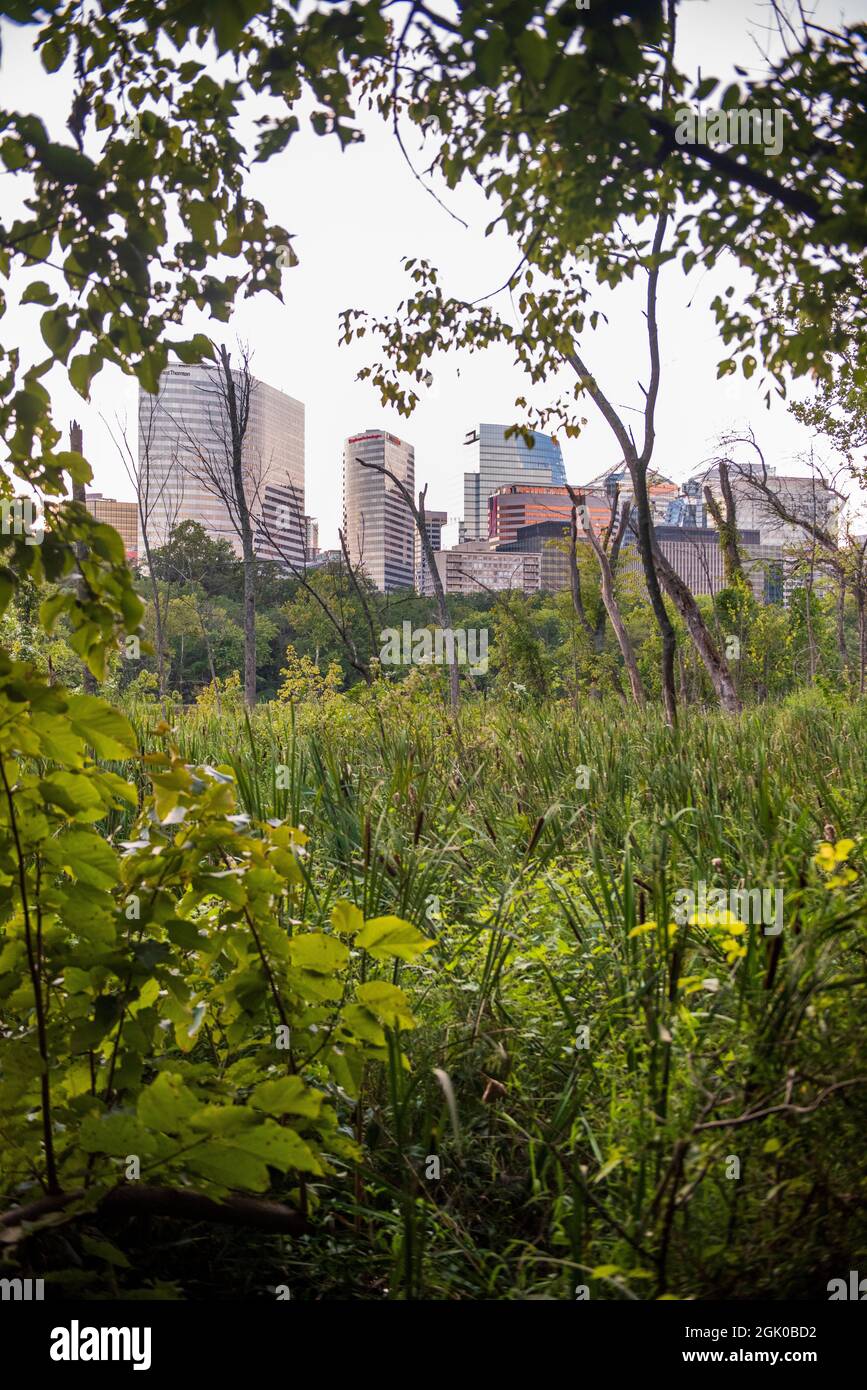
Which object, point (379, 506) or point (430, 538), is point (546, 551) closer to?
point (379, 506)

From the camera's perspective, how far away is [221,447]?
577 inches

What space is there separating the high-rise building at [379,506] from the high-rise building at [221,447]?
827 millimetres

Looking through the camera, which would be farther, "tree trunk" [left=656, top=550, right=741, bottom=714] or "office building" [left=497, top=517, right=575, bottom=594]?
"office building" [left=497, top=517, right=575, bottom=594]

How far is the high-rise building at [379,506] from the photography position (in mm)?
9391

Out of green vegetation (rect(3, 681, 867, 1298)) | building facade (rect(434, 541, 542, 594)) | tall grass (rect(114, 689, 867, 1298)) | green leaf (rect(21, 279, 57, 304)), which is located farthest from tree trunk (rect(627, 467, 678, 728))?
building facade (rect(434, 541, 542, 594))

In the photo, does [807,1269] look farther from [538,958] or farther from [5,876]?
[5,876]

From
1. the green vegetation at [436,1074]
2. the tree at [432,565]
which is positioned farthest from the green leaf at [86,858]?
the tree at [432,565]

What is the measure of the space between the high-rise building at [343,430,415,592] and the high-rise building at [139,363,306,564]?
0.83 metres

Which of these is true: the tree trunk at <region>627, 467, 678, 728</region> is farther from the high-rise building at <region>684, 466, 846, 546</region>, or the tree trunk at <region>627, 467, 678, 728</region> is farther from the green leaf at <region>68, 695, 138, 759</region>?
the high-rise building at <region>684, 466, 846, 546</region>

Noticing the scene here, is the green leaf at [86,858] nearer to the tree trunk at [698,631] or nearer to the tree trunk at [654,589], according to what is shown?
the tree trunk at [654,589]

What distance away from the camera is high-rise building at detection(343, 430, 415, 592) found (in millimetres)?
9391

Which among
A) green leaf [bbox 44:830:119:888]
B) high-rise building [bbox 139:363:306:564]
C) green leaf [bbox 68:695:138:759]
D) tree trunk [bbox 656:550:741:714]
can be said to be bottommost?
green leaf [bbox 44:830:119:888]

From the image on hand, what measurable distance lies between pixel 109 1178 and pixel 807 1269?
1.04 m
